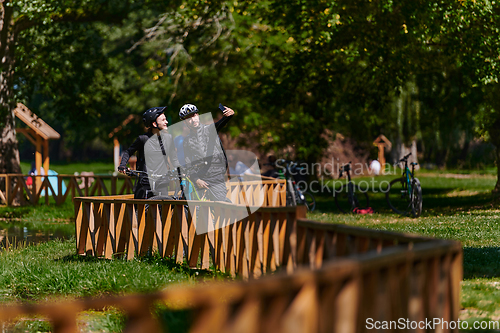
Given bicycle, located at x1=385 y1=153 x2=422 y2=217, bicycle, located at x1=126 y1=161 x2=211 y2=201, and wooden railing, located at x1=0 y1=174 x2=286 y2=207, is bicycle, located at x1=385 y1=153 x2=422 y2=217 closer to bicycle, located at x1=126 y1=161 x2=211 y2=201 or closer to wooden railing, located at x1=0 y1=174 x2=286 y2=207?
wooden railing, located at x1=0 y1=174 x2=286 y2=207

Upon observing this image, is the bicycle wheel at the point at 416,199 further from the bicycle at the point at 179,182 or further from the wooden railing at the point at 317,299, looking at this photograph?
the wooden railing at the point at 317,299

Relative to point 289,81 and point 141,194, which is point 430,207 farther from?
point 141,194

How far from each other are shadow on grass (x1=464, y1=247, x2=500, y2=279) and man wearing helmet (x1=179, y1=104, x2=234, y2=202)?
3.18 m

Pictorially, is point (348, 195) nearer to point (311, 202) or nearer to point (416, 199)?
point (311, 202)

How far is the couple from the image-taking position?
26.8 ft

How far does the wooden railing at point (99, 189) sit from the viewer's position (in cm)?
1264

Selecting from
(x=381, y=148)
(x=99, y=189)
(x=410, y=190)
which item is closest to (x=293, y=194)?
(x=410, y=190)

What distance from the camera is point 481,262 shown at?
7395 millimetres

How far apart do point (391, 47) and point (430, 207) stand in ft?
16.5

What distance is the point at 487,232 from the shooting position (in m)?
9.93

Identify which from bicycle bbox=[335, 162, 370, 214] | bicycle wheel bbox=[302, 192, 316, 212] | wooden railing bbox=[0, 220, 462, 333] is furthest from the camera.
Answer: bicycle wheel bbox=[302, 192, 316, 212]

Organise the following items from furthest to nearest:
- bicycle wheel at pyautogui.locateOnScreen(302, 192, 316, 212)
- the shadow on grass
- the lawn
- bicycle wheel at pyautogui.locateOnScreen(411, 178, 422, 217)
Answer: bicycle wheel at pyautogui.locateOnScreen(302, 192, 316, 212)
bicycle wheel at pyautogui.locateOnScreen(411, 178, 422, 217)
the shadow on grass
the lawn

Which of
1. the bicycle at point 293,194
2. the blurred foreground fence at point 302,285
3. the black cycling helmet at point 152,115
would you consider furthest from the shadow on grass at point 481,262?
the bicycle at point 293,194

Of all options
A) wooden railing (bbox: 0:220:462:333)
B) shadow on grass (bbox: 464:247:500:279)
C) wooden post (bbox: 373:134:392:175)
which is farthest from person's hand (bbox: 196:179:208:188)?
wooden post (bbox: 373:134:392:175)
